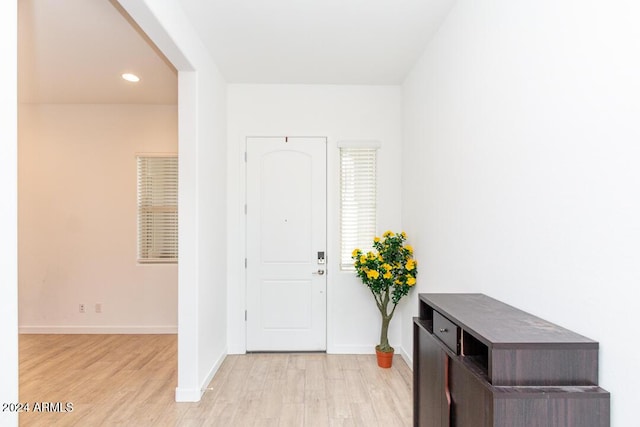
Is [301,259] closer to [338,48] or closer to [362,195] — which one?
[362,195]

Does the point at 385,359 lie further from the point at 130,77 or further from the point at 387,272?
the point at 130,77

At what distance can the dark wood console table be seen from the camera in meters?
1.17

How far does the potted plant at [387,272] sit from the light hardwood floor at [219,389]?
28cm

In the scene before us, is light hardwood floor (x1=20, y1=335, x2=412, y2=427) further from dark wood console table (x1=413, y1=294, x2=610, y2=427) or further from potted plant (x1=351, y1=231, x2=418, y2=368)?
dark wood console table (x1=413, y1=294, x2=610, y2=427)

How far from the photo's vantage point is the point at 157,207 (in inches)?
184

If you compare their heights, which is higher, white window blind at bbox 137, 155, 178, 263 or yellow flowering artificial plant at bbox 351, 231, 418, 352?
white window blind at bbox 137, 155, 178, 263

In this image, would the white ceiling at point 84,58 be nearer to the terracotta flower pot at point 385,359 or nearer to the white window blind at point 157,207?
the white window blind at point 157,207

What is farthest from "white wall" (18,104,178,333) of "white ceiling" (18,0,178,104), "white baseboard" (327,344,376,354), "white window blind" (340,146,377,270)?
"white window blind" (340,146,377,270)

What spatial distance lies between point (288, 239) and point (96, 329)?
9.31 ft

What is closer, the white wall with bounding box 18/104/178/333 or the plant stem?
the plant stem

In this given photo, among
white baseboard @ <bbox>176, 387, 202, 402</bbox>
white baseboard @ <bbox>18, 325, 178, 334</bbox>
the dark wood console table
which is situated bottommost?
white baseboard @ <bbox>18, 325, 178, 334</bbox>

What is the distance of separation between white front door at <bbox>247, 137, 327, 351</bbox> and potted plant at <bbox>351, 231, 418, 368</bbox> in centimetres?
63

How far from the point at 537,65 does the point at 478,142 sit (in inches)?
23.6
